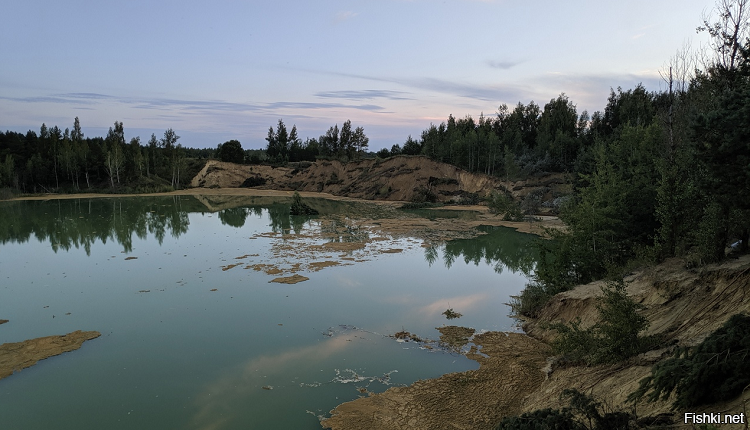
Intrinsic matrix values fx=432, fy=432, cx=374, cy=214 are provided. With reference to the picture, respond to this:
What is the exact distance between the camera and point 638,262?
40.9ft

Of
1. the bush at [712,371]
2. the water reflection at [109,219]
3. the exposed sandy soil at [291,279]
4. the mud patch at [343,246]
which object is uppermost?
the bush at [712,371]

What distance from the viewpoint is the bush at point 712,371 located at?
14.9 ft

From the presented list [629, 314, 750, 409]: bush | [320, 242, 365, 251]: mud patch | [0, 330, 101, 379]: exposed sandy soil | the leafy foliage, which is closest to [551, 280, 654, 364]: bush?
[629, 314, 750, 409]: bush

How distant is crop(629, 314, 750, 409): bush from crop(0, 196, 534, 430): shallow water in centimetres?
507

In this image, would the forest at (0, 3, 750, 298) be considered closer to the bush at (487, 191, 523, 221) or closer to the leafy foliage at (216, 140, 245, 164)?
the leafy foliage at (216, 140, 245, 164)

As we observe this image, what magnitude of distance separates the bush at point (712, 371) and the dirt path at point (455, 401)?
119 inches

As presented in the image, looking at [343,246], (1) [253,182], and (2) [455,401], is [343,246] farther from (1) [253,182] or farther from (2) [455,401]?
(1) [253,182]

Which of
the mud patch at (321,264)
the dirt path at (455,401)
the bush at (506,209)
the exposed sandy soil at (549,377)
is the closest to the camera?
the exposed sandy soil at (549,377)

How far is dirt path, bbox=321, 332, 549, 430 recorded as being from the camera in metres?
7.32

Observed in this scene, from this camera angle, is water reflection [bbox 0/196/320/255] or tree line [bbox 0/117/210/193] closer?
water reflection [bbox 0/196/320/255]

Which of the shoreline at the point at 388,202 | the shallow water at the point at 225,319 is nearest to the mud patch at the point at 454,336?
the shallow water at the point at 225,319

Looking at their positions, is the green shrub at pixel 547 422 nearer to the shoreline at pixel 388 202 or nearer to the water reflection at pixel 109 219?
the shoreline at pixel 388 202

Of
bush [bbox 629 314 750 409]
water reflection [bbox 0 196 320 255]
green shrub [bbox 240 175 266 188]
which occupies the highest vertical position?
green shrub [bbox 240 175 266 188]

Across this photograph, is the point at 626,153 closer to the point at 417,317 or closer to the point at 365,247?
the point at 365,247
